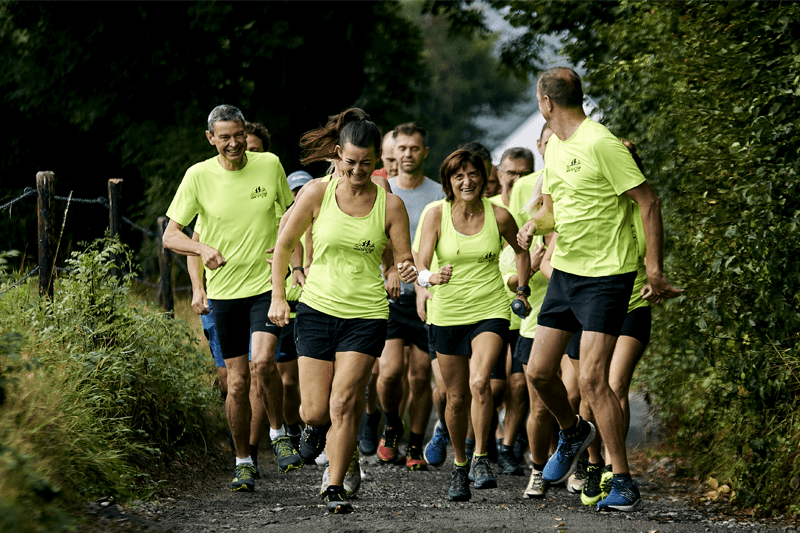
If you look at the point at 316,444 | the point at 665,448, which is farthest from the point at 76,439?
the point at 665,448

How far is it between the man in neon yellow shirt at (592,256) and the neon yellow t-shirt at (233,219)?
214 cm

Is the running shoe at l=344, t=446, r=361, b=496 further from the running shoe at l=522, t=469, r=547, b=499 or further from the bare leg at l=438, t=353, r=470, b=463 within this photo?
the running shoe at l=522, t=469, r=547, b=499

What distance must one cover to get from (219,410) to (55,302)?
228 centimetres

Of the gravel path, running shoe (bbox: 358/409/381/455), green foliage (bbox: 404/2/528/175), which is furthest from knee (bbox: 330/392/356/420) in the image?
green foliage (bbox: 404/2/528/175)

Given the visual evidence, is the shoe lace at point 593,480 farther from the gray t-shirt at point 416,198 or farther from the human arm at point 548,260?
the gray t-shirt at point 416,198

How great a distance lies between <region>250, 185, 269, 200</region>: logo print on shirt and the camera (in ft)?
23.7

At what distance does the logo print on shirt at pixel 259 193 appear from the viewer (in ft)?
23.7

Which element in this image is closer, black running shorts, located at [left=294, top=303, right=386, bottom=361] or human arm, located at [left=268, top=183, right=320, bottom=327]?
black running shorts, located at [left=294, top=303, right=386, bottom=361]

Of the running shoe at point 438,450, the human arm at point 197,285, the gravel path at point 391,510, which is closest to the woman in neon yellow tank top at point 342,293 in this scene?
the gravel path at point 391,510

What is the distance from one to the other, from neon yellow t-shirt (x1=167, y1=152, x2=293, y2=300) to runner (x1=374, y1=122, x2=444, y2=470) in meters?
1.37

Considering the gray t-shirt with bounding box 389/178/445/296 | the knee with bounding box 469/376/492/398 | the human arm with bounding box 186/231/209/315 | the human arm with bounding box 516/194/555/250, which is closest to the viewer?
the human arm with bounding box 516/194/555/250

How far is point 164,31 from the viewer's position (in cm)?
1623

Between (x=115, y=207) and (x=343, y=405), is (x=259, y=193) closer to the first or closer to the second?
(x=343, y=405)

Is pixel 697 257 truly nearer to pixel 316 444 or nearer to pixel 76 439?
pixel 316 444
